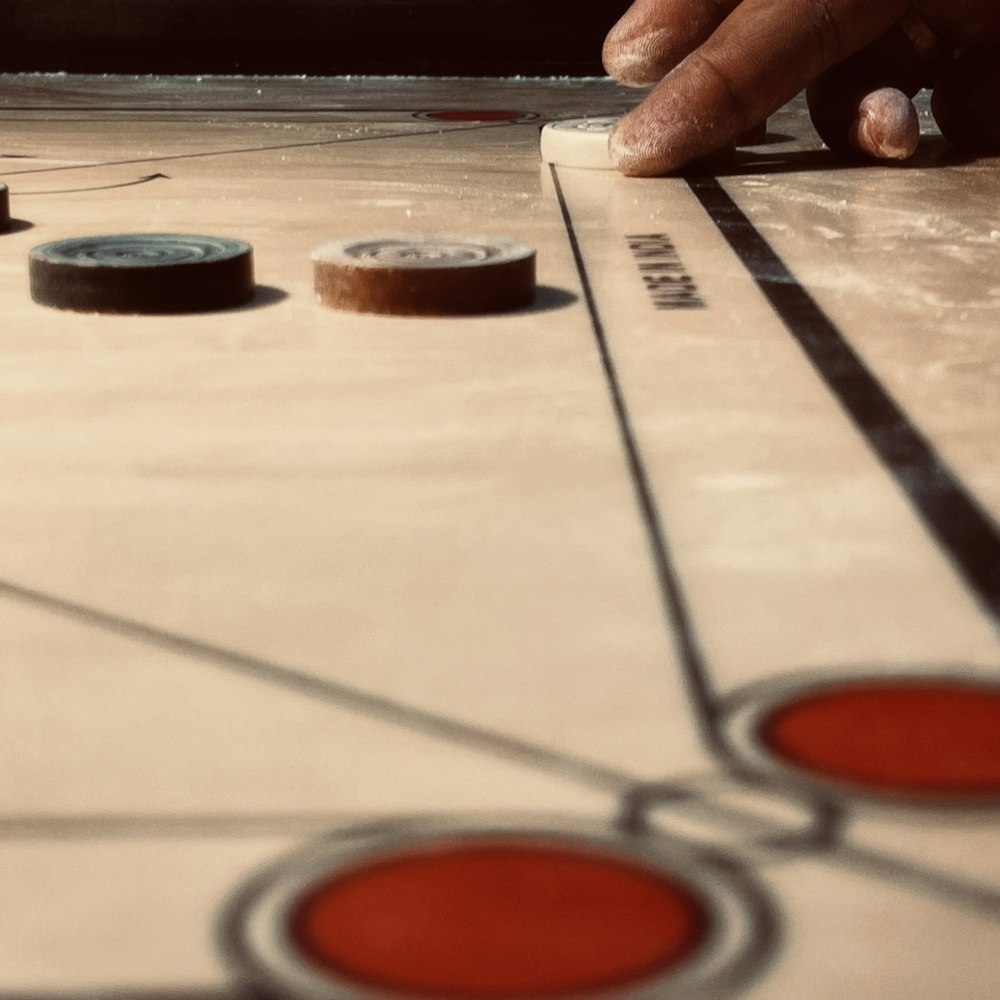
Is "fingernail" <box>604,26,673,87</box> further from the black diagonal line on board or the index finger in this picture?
the black diagonal line on board

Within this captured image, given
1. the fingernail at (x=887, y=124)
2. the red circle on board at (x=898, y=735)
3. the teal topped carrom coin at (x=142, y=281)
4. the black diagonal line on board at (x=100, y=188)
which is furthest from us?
the fingernail at (x=887, y=124)

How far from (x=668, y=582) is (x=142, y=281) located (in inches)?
42.9

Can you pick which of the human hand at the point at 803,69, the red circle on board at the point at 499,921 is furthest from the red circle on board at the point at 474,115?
the red circle on board at the point at 499,921

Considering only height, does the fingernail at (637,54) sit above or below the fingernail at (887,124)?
above

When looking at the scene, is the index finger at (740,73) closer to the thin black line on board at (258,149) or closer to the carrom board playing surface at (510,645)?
the thin black line on board at (258,149)

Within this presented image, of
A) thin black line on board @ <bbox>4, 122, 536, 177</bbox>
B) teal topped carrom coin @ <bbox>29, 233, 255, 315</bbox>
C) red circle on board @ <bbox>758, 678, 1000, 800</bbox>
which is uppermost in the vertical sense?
thin black line on board @ <bbox>4, 122, 536, 177</bbox>

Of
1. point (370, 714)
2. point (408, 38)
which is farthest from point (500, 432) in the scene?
point (408, 38)

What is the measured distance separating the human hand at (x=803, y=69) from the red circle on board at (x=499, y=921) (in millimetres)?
2619

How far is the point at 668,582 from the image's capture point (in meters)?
1.23

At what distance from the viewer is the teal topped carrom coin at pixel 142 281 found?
2.12 metres

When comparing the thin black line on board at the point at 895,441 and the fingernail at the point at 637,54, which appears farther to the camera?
the fingernail at the point at 637,54

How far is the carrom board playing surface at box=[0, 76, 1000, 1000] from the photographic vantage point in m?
0.79

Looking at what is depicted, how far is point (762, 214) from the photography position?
9.68ft

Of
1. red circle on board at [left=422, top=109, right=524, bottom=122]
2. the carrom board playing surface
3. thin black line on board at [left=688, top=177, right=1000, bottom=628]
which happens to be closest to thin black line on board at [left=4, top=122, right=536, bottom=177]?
red circle on board at [left=422, top=109, right=524, bottom=122]
